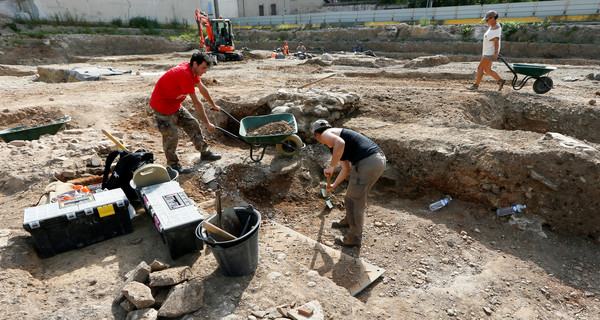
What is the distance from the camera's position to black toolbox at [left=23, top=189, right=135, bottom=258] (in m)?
2.84

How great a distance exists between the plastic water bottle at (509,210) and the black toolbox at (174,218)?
13.1ft

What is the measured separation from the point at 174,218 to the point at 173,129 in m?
1.99

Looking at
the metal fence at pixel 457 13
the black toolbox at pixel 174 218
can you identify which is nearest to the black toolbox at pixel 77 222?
the black toolbox at pixel 174 218

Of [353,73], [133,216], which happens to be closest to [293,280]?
[133,216]

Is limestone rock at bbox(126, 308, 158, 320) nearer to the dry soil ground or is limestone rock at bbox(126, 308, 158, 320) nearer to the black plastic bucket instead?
the dry soil ground

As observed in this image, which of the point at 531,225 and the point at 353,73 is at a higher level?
the point at 353,73

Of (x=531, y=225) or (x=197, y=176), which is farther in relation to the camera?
(x=197, y=176)

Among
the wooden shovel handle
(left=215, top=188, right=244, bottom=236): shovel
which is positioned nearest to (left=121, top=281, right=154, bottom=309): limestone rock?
the wooden shovel handle

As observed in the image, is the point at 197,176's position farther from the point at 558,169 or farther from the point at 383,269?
the point at 558,169

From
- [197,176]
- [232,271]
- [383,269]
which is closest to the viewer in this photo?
[232,271]

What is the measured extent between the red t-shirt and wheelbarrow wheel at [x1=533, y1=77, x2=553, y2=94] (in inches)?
299

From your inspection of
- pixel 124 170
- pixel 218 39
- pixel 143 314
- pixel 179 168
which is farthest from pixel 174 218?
pixel 218 39

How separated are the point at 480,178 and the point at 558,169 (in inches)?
35.0

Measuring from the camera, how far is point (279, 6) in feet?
115
